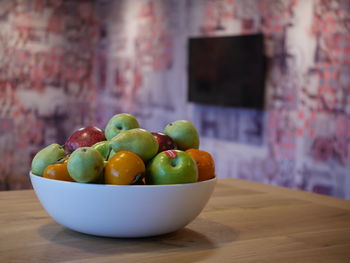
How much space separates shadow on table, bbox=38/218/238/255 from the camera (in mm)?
976

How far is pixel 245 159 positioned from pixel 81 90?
2.74 m

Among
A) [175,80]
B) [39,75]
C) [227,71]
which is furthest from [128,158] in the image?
[39,75]

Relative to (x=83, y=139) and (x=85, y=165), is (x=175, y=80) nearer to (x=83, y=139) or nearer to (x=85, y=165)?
(x=83, y=139)

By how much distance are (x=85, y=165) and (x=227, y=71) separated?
337 centimetres

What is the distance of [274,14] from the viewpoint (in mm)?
3945

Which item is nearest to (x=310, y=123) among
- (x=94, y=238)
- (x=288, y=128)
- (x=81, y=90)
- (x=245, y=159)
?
(x=288, y=128)

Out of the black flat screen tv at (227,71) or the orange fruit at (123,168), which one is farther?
the black flat screen tv at (227,71)

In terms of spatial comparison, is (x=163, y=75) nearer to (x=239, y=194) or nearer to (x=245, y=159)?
(x=245, y=159)

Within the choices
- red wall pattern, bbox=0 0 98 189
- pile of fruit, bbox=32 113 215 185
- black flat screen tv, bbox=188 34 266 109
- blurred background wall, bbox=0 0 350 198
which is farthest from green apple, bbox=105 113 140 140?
red wall pattern, bbox=0 0 98 189

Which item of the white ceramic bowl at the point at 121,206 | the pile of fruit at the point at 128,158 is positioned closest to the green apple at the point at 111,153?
the pile of fruit at the point at 128,158

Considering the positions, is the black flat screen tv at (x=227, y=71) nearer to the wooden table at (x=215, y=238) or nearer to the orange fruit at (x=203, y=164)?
the wooden table at (x=215, y=238)

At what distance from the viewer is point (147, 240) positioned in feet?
3.41

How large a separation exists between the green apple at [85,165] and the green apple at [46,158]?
0.11 meters

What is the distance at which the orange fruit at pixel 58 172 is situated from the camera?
1033 millimetres
